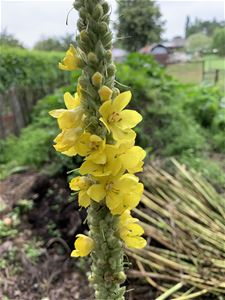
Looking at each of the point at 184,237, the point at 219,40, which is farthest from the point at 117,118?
the point at 219,40

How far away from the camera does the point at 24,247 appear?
144 inches

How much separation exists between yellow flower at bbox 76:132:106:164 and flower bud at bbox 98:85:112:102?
95 millimetres

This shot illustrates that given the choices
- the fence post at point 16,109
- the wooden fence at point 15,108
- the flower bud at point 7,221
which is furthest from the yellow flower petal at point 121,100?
the fence post at point 16,109

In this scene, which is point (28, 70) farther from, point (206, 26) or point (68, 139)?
point (68, 139)

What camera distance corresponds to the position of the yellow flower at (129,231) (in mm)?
1065

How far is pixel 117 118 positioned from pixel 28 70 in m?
8.64

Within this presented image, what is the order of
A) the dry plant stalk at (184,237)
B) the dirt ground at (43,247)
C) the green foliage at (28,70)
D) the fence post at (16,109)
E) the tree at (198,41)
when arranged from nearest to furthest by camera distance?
the dry plant stalk at (184,237), the dirt ground at (43,247), the tree at (198,41), the green foliage at (28,70), the fence post at (16,109)

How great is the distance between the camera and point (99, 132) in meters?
0.95

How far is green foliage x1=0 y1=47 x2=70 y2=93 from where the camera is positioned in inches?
306

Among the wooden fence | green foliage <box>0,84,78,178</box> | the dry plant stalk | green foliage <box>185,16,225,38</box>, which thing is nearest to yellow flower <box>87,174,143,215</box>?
the dry plant stalk

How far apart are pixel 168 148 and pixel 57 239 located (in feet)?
7.21

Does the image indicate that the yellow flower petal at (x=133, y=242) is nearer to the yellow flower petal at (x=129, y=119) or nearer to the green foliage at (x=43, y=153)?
the yellow flower petal at (x=129, y=119)

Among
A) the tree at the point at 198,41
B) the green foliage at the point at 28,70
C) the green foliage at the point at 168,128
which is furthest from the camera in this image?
the green foliage at the point at 28,70

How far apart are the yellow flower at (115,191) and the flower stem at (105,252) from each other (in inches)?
2.1
